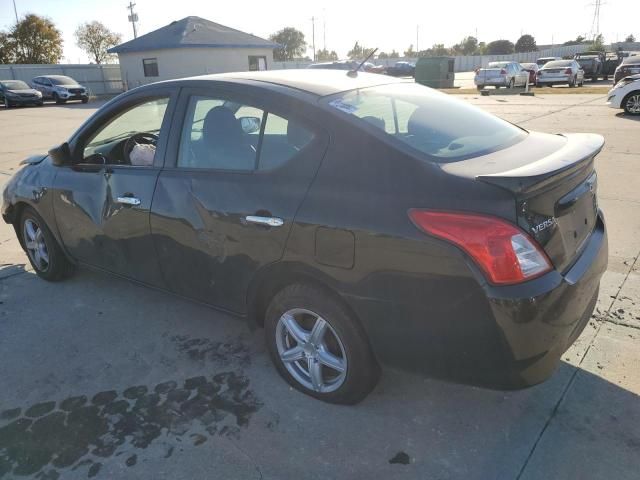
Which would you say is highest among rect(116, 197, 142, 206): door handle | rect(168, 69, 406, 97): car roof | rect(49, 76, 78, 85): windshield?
rect(49, 76, 78, 85): windshield

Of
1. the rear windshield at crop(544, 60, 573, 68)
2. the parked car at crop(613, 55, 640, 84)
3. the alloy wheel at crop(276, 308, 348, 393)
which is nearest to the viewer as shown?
the alloy wheel at crop(276, 308, 348, 393)

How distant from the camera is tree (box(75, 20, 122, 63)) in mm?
61094

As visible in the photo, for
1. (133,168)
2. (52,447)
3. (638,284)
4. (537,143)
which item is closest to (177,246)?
(133,168)

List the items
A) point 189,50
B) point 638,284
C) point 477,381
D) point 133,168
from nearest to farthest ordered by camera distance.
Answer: point 477,381, point 133,168, point 638,284, point 189,50

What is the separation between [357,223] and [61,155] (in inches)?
103

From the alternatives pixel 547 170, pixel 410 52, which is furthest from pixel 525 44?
pixel 547 170

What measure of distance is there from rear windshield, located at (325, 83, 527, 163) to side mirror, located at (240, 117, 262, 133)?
1.40 feet

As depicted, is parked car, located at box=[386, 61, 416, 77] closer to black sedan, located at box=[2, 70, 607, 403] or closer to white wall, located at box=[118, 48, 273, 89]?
white wall, located at box=[118, 48, 273, 89]

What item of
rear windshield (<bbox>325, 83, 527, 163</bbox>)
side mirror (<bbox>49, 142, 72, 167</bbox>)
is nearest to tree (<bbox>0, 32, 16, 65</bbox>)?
side mirror (<bbox>49, 142, 72, 167</bbox>)

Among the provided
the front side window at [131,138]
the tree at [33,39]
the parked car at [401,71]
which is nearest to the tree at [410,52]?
the parked car at [401,71]

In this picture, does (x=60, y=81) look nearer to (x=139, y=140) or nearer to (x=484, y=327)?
(x=139, y=140)

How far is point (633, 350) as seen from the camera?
315cm

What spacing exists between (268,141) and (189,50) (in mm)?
34949

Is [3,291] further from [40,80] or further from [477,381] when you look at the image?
[40,80]
